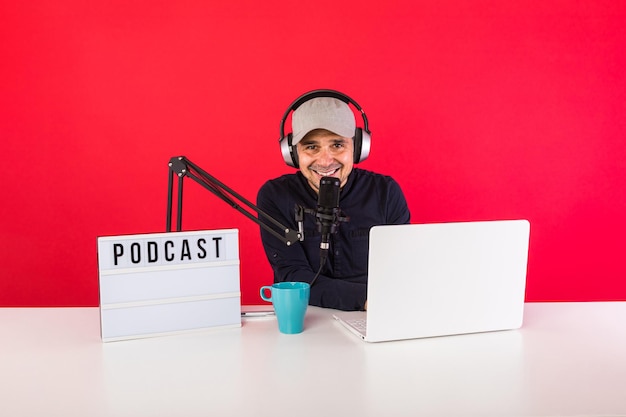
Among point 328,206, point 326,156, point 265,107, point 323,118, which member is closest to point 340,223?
point 326,156

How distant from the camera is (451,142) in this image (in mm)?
3188

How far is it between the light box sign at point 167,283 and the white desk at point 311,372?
41 mm

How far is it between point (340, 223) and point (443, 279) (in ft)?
2.83

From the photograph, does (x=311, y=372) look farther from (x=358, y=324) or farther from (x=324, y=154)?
(x=324, y=154)

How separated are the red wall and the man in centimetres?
96

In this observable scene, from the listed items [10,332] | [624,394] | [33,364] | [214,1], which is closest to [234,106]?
[214,1]

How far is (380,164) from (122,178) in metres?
1.36

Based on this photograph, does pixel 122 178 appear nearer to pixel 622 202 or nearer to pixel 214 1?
pixel 214 1

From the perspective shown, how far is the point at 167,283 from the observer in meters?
1.38

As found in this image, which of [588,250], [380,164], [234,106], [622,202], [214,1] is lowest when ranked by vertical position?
[588,250]

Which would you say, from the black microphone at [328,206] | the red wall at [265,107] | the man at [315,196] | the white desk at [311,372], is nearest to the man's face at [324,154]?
the man at [315,196]

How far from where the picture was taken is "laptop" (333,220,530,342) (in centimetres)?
127

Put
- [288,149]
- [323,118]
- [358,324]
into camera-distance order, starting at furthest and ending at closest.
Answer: [288,149] < [323,118] < [358,324]

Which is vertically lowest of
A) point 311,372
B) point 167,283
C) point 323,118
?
point 311,372
